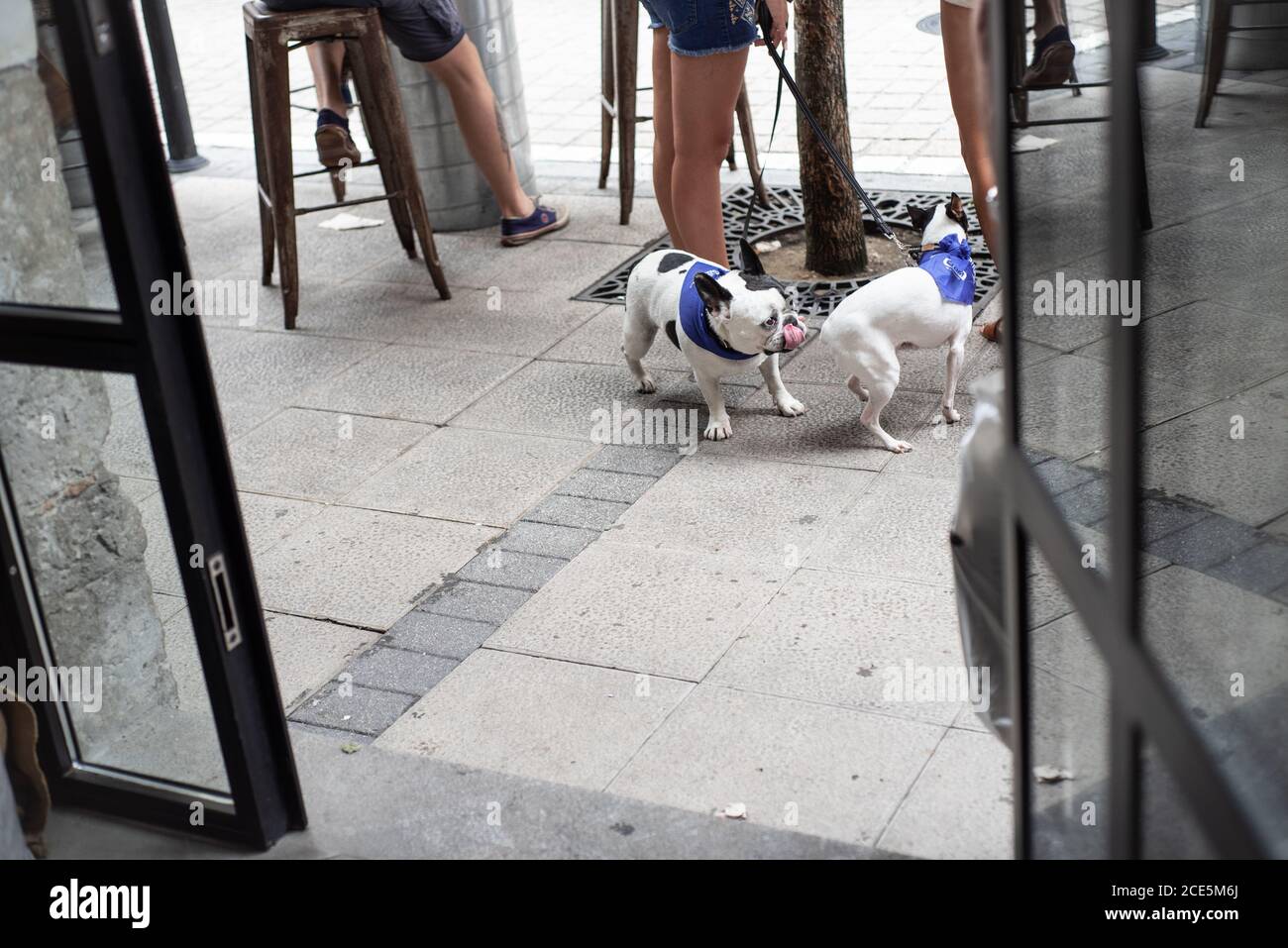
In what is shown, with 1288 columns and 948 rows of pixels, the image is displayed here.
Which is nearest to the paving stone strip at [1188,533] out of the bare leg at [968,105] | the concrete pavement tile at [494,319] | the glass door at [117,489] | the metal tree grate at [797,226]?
the glass door at [117,489]

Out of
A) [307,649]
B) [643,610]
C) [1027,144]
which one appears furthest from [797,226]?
[1027,144]

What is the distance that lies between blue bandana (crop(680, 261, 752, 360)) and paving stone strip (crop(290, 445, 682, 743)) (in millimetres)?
338

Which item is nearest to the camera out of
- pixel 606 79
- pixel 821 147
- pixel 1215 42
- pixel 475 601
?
pixel 1215 42

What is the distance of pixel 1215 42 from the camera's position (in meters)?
2.08

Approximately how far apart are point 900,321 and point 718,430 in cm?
63

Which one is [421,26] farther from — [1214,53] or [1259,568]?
[1259,568]

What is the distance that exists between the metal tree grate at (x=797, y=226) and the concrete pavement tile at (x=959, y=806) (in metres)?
2.13

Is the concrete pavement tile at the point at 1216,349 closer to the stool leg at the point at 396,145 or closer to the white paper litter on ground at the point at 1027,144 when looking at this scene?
the white paper litter on ground at the point at 1027,144

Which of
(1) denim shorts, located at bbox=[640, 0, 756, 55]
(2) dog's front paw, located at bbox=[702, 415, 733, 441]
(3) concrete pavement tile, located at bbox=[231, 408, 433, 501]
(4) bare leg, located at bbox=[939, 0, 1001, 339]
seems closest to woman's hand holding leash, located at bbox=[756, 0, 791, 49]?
(1) denim shorts, located at bbox=[640, 0, 756, 55]

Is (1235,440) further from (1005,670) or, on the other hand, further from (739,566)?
(739,566)

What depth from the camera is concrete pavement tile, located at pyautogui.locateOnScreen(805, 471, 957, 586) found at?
330 cm
